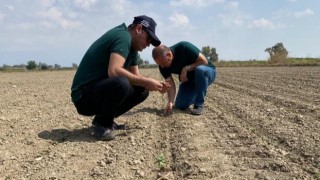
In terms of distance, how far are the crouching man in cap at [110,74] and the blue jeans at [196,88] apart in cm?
171

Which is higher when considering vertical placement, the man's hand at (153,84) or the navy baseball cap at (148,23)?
the navy baseball cap at (148,23)

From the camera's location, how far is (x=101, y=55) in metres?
4.21

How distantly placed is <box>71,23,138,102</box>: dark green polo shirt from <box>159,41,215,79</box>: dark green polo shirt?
63.9 inches

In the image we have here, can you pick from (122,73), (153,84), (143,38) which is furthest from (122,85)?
(143,38)

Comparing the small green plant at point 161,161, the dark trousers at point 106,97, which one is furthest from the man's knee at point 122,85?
the small green plant at point 161,161

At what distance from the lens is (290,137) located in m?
4.08

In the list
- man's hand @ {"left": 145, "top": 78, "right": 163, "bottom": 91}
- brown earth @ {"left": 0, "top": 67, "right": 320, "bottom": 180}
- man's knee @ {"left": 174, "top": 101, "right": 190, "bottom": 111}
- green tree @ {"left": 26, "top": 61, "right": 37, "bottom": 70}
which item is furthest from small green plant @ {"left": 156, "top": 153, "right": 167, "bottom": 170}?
green tree @ {"left": 26, "top": 61, "right": 37, "bottom": 70}

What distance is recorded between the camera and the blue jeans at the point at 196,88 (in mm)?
6031

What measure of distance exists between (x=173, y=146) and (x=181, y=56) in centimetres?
231

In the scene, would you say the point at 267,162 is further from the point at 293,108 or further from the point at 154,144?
the point at 293,108

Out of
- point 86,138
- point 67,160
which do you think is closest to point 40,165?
point 67,160

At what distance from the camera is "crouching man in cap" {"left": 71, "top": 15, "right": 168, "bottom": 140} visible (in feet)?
13.4

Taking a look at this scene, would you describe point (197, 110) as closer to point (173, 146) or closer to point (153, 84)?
point (153, 84)

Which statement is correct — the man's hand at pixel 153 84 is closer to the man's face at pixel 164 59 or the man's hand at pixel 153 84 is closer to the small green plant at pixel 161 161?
the small green plant at pixel 161 161
